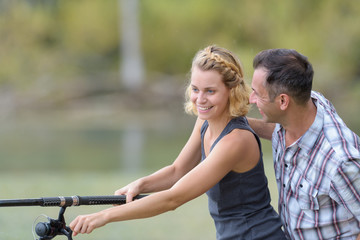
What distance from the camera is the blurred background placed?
567 inches

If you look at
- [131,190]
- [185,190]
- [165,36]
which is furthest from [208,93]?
[165,36]

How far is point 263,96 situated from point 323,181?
452mm

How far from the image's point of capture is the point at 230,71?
2957 millimetres

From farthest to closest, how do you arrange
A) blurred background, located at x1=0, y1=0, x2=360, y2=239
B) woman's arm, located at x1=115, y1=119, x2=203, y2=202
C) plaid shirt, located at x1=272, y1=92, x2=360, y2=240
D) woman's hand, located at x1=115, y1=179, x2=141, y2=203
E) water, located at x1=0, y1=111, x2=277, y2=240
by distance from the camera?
blurred background, located at x1=0, y1=0, x2=360, y2=239, water, located at x1=0, y1=111, x2=277, y2=240, woman's arm, located at x1=115, y1=119, x2=203, y2=202, woman's hand, located at x1=115, y1=179, x2=141, y2=203, plaid shirt, located at x1=272, y1=92, x2=360, y2=240

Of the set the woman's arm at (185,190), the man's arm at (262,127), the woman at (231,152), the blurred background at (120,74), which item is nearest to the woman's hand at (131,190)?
the woman at (231,152)

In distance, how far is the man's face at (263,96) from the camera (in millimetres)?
2918

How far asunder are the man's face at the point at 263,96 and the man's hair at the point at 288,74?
0.06 ft

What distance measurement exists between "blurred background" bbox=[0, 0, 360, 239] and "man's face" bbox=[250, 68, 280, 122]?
15.7 ft

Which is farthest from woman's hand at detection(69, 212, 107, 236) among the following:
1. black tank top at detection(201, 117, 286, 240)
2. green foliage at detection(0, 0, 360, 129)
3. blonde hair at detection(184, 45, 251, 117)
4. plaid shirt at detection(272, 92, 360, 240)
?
green foliage at detection(0, 0, 360, 129)

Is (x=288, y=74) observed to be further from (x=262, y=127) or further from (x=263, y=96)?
(x=262, y=127)

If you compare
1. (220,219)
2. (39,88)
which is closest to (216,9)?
(39,88)

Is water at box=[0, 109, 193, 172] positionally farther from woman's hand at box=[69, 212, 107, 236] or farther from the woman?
woman's hand at box=[69, 212, 107, 236]

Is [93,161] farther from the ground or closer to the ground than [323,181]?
farther from the ground

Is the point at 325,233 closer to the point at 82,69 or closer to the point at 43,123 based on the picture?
the point at 43,123
